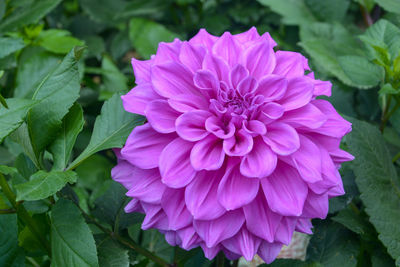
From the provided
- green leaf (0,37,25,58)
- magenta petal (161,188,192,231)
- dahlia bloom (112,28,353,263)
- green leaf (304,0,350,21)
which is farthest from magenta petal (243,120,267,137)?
green leaf (304,0,350,21)

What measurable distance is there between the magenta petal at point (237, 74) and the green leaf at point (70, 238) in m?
0.26

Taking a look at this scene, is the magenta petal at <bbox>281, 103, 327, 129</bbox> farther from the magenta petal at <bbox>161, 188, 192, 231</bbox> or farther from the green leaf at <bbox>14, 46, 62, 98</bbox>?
the green leaf at <bbox>14, 46, 62, 98</bbox>

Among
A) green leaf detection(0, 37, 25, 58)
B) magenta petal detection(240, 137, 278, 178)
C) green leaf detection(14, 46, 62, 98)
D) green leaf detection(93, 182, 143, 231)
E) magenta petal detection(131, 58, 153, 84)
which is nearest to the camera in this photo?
magenta petal detection(240, 137, 278, 178)

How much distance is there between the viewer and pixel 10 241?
0.72 metres

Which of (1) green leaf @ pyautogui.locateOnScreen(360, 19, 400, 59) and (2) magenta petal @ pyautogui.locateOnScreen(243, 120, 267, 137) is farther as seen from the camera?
(1) green leaf @ pyautogui.locateOnScreen(360, 19, 400, 59)

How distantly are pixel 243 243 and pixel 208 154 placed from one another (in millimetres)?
111

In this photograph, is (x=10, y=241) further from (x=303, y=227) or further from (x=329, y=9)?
(x=329, y=9)

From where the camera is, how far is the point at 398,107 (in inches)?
34.9

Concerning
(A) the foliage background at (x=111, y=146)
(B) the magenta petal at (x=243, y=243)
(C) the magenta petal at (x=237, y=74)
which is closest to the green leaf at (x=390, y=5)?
(A) the foliage background at (x=111, y=146)

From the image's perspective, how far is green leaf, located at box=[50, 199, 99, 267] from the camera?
61cm

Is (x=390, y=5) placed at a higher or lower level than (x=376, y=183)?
higher

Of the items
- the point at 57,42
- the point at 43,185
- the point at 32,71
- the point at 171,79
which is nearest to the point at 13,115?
the point at 43,185

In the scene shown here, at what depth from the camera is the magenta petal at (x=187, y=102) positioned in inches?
22.6

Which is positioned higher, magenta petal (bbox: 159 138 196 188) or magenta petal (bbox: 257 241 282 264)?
magenta petal (bbox: 159 138 196 188)
